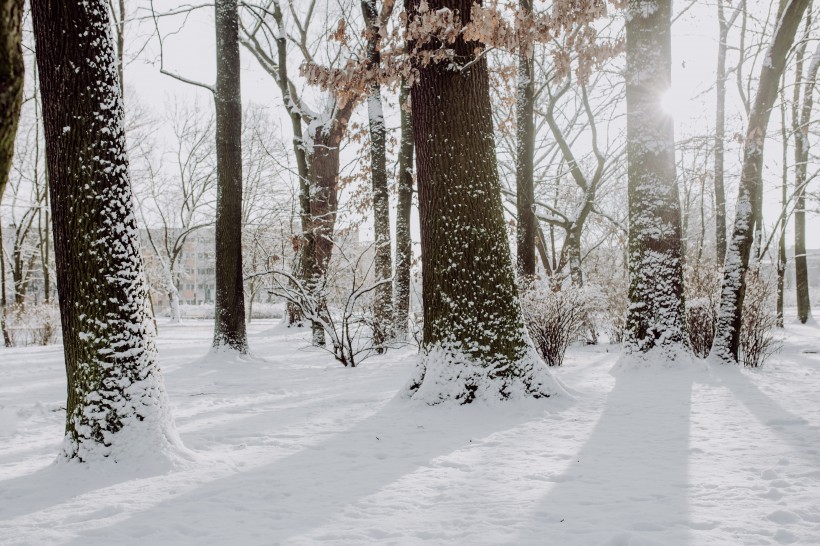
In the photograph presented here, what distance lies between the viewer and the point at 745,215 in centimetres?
726

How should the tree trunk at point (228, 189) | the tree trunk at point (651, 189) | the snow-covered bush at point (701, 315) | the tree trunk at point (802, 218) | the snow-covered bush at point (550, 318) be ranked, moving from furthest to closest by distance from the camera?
the tree trunk at point (802, 218), the tree trunk at point (228, 189), the snow-covered bush at point (701, 315), the snow-covered bush at point (550, 318), the tree trunk at point (651, 189)

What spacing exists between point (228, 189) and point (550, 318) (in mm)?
5745

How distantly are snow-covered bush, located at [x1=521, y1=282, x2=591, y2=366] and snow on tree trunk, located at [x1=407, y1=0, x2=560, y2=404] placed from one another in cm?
275

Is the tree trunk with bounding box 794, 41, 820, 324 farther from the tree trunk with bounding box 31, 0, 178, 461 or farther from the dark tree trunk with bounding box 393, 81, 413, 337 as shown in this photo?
the tree trunk with bounding box 31, 0, 178, 461

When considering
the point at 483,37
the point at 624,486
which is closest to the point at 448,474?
the point at 624,486

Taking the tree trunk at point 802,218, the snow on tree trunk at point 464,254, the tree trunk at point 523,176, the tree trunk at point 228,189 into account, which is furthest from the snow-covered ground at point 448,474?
the tree trunk at point 802,218

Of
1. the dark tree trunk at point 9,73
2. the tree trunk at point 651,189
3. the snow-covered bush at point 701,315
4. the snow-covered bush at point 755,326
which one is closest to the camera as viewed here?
the dark tree trunk at point 9,73

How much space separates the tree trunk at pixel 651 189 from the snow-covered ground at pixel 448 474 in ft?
3.67

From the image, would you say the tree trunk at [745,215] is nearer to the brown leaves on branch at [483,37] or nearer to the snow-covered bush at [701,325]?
the snow-covered bush at [701,325]

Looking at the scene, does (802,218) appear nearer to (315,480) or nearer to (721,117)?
(721,117)

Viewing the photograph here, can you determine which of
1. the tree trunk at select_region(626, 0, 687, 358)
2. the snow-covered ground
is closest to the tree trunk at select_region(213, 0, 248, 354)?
the snow-covered ground

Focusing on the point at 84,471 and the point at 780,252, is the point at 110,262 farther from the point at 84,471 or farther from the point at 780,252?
the point at 780,252

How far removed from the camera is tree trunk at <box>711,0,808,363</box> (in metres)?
7.06

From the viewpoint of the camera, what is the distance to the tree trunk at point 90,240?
3361 mm
